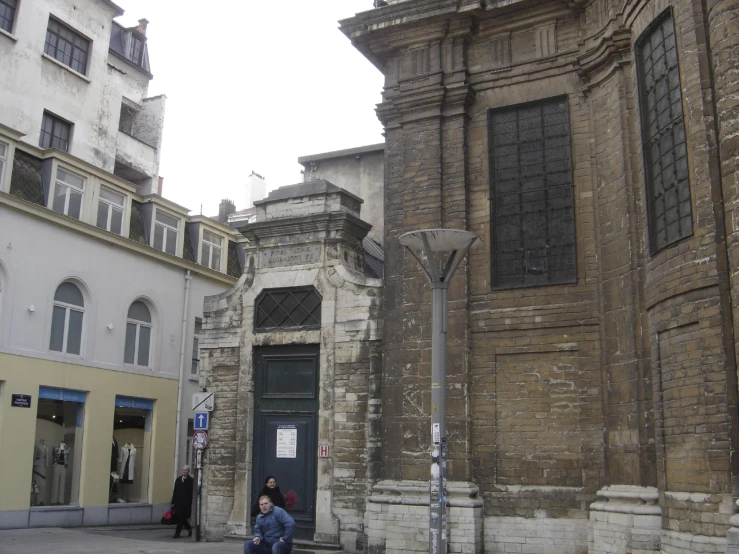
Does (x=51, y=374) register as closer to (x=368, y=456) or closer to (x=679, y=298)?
(x=368, y=456)

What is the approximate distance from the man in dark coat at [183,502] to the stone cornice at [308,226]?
20.6 ft

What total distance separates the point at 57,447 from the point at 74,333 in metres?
2.81

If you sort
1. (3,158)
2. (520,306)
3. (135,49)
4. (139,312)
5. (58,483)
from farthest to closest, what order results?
(135,49) → (139,312) → (58,483) → (3,158) → (520,306)

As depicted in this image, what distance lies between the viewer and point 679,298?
32.0 feet

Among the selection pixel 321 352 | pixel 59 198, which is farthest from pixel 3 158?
pixel 321 352

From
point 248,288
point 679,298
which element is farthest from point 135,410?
point 679,298

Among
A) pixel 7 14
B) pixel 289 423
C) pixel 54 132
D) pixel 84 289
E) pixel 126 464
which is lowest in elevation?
pixel 126 464

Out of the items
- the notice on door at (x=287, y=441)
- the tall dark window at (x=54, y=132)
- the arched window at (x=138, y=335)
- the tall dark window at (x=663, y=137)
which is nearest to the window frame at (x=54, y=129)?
the tall dark window at (x=54, y=132)

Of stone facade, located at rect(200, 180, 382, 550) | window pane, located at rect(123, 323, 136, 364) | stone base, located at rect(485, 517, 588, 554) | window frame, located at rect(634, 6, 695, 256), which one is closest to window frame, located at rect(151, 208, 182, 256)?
window pane, located at rect(123, 323, 136, 364)

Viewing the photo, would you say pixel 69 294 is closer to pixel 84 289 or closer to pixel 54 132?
pixel 84 289

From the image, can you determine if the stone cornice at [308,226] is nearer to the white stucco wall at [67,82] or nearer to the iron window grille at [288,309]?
the iron window grille at [288,309]

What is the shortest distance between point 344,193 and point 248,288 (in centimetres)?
259

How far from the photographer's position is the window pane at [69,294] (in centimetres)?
1927

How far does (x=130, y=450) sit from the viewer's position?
2130 centimetres
